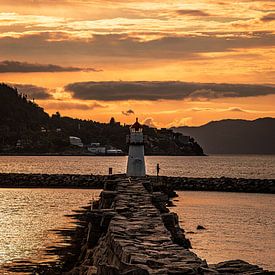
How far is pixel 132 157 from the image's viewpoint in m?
42.6

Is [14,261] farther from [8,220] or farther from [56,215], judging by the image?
[56,215]

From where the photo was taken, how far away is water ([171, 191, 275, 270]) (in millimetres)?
25484

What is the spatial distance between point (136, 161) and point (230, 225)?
874 centimetres

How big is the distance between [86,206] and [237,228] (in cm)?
1336

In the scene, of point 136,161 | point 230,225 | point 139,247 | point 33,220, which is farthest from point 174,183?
point 139,247

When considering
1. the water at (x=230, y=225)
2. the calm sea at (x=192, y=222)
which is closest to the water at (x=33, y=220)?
the calm sea at (x=192, y=222)

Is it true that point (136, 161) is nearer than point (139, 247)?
No

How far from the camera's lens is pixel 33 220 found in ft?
122

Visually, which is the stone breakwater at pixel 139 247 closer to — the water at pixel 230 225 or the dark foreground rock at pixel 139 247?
the dark foreground rock at pixel 139 247

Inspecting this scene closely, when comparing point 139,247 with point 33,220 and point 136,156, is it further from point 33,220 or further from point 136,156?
point 136,156

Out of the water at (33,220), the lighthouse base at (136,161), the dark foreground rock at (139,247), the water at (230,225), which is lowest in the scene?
the water at (33,220)

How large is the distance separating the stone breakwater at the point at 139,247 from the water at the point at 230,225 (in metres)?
3.33

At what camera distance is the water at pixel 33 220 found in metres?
24.7

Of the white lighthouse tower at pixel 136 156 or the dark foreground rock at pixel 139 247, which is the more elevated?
the white lighthouse tower at pixel 136 156
